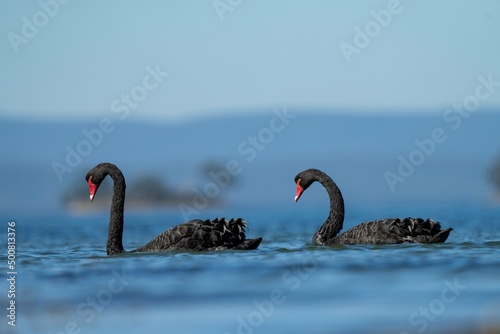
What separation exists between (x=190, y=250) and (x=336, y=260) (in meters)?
2.07

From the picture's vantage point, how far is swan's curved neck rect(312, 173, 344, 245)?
646 inches

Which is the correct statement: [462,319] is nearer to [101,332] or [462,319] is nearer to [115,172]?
[101,332]

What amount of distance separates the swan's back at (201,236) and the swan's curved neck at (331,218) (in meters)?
1.74

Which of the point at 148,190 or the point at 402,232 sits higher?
the point at 148,190

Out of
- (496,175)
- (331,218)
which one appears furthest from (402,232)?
(496,175)

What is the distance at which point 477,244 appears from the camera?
52.8ft

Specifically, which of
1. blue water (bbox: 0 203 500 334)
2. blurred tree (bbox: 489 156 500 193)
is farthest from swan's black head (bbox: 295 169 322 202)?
blurred tree (bbox: 489 156 500 193)

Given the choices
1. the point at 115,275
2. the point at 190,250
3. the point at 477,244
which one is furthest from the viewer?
the point at 477,244

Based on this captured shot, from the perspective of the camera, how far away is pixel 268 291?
11094 mm

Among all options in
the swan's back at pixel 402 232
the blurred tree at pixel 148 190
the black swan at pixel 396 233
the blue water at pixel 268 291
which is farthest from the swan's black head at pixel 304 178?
the blurred tree at pixel 148 190

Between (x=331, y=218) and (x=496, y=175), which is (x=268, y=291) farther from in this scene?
(x=496, y=175)

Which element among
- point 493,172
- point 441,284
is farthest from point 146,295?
point 493,172

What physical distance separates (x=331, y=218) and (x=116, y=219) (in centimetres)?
305

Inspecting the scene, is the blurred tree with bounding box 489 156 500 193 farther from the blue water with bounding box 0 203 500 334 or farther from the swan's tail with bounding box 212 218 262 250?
the blue water with bounding box 0 203 500 334
